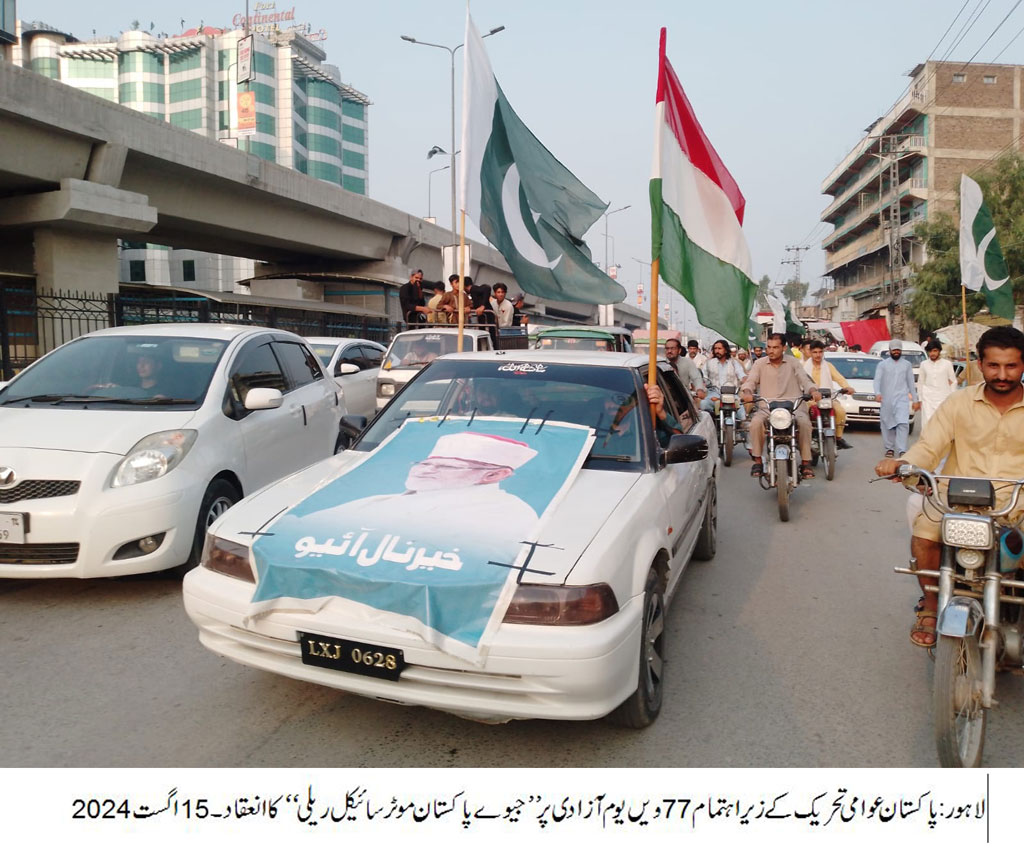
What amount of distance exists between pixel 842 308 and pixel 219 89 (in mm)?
61872

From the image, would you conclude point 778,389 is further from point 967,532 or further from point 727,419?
point 967,532

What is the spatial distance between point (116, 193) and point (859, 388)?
16.7 meters

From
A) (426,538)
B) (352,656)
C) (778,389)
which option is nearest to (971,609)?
(426,538)

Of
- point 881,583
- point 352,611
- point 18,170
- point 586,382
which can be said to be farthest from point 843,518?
point 18,170

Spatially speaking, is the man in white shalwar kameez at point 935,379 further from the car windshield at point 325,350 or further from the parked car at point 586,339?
the car windshield at point 325,350

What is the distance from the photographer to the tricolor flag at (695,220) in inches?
216

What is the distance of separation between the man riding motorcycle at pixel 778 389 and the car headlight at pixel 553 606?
248 inches

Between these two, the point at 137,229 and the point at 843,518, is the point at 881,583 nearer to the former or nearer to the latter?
the point at 843,518

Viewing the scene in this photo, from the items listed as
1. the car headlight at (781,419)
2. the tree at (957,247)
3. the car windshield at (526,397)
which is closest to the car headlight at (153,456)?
the car windshield at (526,397)

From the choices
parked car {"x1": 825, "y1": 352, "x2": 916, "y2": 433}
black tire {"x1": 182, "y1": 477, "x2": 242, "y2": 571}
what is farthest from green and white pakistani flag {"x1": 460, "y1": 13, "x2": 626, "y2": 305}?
parked car {"x1": 825, "y1": 352, "x2": 916, "y2": 433}

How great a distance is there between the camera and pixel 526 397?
4809 millimetres

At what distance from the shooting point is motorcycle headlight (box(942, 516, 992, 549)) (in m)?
3.21

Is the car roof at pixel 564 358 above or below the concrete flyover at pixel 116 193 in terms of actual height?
below

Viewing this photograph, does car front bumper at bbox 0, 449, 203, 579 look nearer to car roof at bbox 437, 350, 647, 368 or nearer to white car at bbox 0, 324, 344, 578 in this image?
white car at bbox 0, 324, 344, 578
